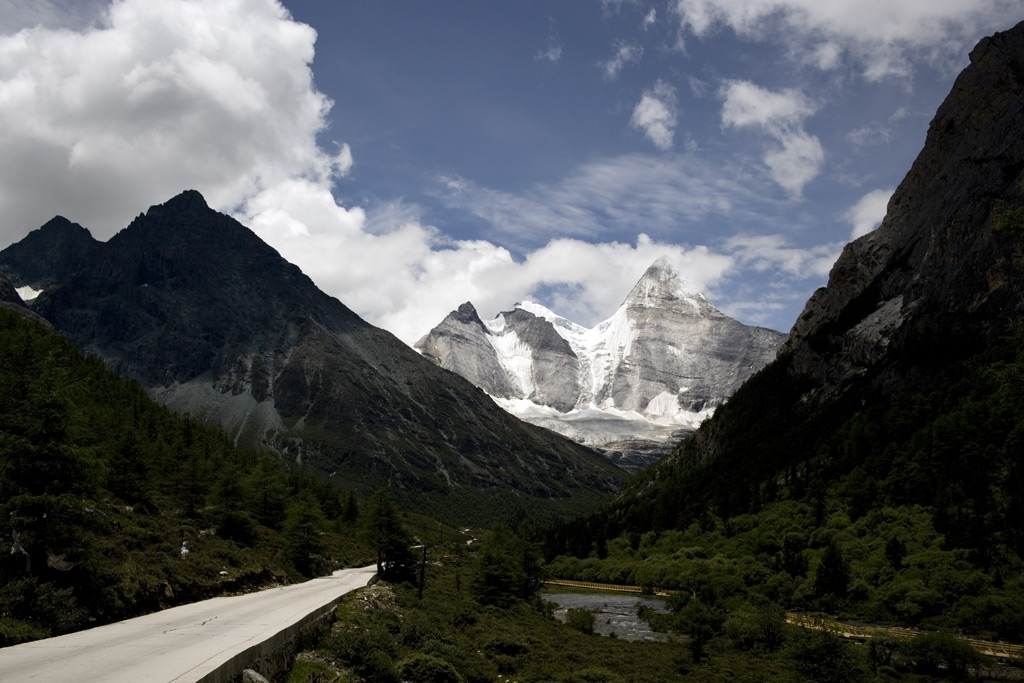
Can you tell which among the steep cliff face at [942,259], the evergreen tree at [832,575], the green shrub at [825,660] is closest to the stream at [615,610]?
the evergreen tree at [832,575]

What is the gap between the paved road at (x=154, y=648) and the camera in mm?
16594

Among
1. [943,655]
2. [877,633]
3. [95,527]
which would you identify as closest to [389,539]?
[95,527]

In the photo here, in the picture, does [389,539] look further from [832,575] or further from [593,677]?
[832,575]

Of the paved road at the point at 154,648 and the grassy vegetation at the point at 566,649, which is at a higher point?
the paved road at the point at 154,648

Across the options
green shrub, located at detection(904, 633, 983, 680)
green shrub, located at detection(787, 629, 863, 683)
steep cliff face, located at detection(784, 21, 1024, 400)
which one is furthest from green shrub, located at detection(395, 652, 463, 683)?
steep cliff face, located at detection(784, 21, 1024, 400)

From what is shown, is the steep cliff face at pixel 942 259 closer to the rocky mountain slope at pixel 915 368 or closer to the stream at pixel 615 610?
the rocky mountain slope at pixel 915 368

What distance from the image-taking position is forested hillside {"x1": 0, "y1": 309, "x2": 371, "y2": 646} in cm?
2514

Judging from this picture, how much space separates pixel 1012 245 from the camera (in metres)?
106

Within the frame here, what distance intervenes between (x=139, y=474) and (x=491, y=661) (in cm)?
3241

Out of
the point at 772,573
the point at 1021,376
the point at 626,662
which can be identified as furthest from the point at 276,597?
the point at 772,573

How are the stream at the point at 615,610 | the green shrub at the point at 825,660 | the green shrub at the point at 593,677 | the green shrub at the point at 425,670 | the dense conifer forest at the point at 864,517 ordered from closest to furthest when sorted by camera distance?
the green shrub at the point at 425,670
the green shrub at the point at 593,677
the green shrub at the point at 825,660
the dense conifer forest at the point at 864,517
the stream at the point at 615,610

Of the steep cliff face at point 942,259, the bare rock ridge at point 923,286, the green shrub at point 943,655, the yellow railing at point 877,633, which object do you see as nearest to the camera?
the green shrub at point 943,655

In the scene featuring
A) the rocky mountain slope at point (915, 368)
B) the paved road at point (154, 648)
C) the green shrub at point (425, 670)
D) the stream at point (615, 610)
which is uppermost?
the rocky mountain slope at point (915, 368)

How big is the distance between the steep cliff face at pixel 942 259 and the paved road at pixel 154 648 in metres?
106
